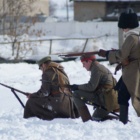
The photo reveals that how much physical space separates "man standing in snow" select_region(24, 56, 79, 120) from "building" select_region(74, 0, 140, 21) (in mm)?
35648

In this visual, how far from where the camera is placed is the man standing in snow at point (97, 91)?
6.82 metres

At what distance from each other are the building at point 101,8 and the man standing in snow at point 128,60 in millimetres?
36433

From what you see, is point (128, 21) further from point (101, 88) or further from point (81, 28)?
point (81, 28)

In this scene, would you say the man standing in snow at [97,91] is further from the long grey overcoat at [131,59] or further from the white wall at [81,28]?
the white wall at [81,28]

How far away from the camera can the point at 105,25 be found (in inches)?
1439

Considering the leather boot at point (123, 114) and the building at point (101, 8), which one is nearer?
the leather boot at point (123, 114)

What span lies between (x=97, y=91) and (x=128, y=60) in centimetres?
76

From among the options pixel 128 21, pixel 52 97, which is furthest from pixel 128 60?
pixel 52 97

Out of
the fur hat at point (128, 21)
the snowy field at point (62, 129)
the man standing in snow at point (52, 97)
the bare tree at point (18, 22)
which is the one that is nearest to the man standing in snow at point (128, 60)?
the fur hat at point (128, 21)

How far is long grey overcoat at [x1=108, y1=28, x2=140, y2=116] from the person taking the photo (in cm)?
626

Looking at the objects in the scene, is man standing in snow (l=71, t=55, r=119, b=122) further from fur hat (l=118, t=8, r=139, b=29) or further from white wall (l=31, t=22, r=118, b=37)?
white wall (l=31, t=22, r=118, b=37)

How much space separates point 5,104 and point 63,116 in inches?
92.8

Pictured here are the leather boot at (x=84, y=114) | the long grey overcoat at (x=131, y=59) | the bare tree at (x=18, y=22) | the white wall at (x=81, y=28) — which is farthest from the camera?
the white wall at (x=81, y=28)

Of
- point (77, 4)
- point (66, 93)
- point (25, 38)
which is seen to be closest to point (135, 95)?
point (66, 93)
